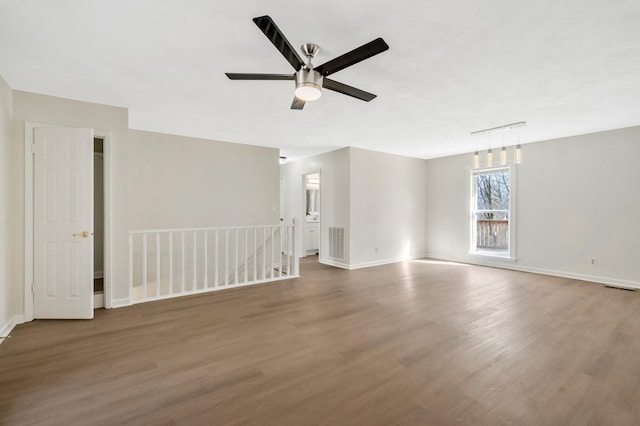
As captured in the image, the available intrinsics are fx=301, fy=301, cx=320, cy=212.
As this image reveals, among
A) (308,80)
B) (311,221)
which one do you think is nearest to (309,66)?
(308,80)

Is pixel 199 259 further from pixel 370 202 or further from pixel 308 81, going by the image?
pixel 308 81

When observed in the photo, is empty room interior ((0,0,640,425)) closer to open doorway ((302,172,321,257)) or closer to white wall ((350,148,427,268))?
white wall ((350,148,427,268))

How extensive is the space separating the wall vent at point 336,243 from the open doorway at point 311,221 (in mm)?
1458

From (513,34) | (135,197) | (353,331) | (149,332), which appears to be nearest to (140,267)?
(135,197)

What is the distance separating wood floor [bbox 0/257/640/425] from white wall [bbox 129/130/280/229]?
174 cm

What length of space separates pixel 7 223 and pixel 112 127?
145 centimetres

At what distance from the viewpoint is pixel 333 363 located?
7.83 ft

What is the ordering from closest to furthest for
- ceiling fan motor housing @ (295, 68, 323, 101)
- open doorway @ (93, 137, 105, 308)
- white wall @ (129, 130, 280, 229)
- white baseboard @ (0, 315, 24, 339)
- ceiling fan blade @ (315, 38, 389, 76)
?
A: ceiling fan blade @ (315, 38, 389, 76), ceiling fan motor housing @ (295, 68, 323, 101), white baseboard @ (0, 315, 24, 339), open doorway @ (93, 137, 105, 308), white wall @ (129, 130, 280, 229)

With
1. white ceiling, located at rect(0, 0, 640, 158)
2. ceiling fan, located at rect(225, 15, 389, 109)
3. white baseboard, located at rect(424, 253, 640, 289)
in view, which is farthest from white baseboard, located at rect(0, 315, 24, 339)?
white baseboard, located at rect(424, 253, 640, 289)

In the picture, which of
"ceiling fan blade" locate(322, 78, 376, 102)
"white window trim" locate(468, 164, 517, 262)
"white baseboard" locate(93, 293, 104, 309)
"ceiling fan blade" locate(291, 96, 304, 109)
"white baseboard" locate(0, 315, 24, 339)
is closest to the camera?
"ceiling fan blade" locate(322, 78, 376, 102)

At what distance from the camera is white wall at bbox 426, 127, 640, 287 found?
4648 mm

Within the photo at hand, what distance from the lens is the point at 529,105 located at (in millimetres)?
3590

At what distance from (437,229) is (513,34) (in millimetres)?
5634

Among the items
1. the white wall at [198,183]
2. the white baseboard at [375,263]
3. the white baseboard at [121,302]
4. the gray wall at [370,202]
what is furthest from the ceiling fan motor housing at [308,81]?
the white baseboard at [375,263]
